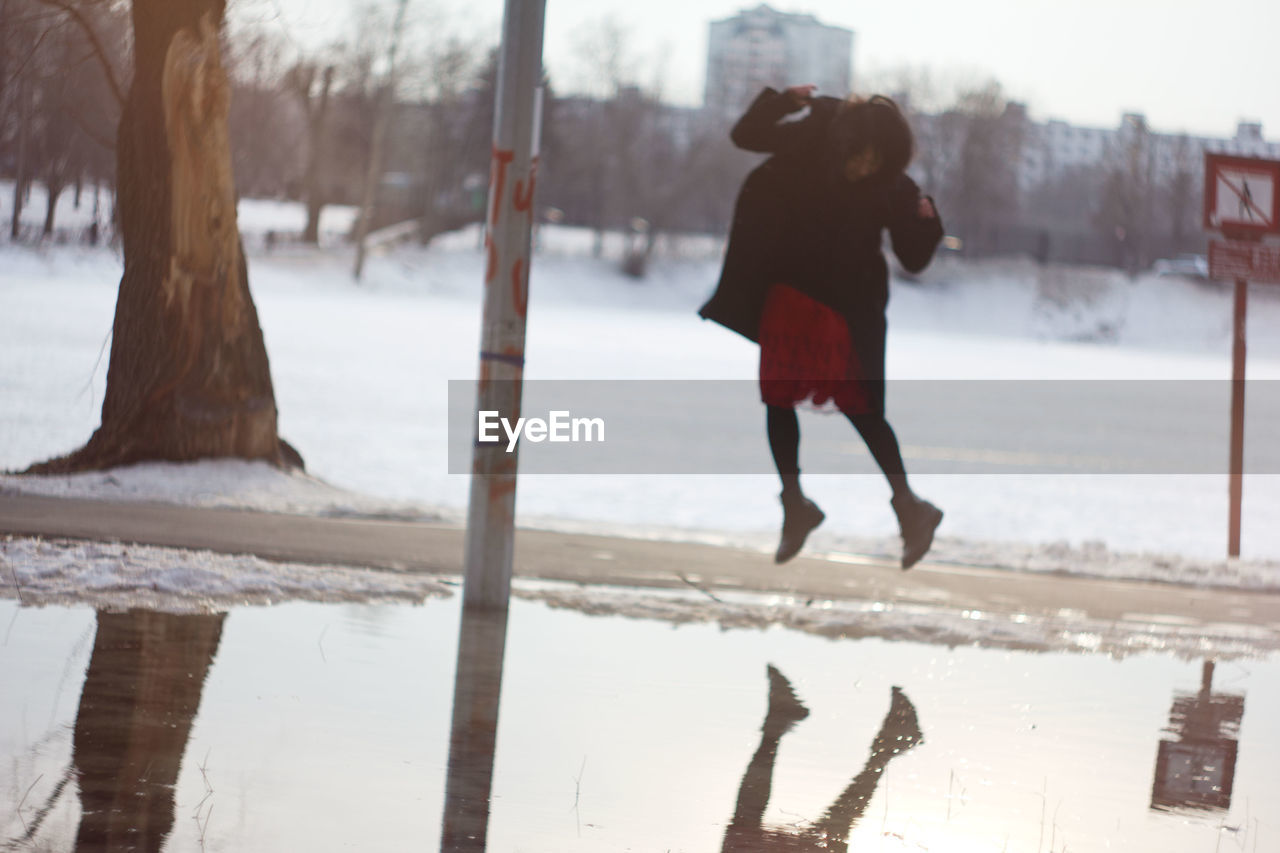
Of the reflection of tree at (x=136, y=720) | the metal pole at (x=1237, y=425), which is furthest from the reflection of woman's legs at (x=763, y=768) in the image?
the metal pole at (x=1237, y=425)

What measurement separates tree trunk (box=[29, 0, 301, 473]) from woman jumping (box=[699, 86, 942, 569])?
3683 millimetres

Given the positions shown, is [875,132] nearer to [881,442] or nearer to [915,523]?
[881,442]

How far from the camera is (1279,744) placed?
516 centimetres

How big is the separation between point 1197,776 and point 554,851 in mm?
2091

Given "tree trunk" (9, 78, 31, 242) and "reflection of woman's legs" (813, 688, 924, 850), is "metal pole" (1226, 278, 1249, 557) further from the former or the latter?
"tree trunk" (9, 78, 31, 242)

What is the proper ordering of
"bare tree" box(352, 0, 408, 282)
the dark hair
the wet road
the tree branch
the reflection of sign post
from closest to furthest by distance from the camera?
the dark hair < the wet road < the tree branch < the reflection of sign post < "bare tree" box(352, 0, 408, 282)

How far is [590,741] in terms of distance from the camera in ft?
14.8

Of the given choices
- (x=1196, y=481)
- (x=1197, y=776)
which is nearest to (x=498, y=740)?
(x=1197, y=776)

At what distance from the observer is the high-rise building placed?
846 inches

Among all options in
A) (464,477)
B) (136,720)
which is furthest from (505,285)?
(464,477)

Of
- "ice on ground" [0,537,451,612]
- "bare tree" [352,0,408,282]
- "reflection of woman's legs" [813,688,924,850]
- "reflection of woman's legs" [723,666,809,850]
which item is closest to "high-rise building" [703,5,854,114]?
"ice on ground" [0,537,451,612]

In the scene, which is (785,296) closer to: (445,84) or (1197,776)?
(1197,776)

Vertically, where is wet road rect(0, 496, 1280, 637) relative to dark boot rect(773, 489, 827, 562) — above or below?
below

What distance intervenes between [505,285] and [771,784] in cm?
287
